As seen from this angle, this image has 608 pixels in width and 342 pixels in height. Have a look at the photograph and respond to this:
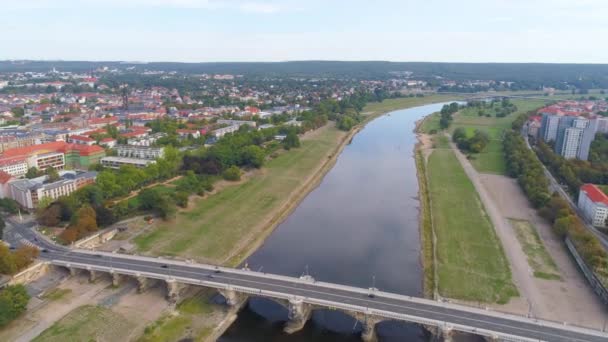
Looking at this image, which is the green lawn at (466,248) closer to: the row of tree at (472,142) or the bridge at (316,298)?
the bridge at (316,298)

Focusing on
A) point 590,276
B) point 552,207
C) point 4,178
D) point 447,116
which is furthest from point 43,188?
point 447,116

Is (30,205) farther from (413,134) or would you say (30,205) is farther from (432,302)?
(413,134)

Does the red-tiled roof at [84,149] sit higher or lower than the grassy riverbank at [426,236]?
higher

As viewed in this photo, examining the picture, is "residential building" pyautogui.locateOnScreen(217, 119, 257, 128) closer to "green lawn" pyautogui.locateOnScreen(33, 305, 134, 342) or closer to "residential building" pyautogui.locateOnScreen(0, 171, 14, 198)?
"residential building" pyautogui.locateOnScreen(0, 171, 14, 198)

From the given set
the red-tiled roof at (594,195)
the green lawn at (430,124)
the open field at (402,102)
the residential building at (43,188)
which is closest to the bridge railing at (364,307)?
the residential building at (43,188)

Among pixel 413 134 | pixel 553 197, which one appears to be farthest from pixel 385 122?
pixel 553 197

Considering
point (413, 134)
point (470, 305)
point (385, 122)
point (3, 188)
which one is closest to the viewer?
point (470, 305)
